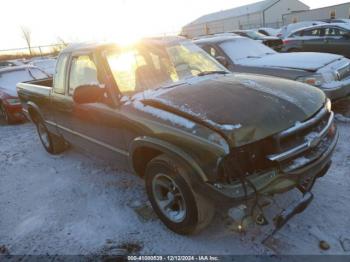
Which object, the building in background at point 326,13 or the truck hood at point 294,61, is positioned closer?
the truck hood at point 294,61

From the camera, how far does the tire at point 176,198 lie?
279 centimetres

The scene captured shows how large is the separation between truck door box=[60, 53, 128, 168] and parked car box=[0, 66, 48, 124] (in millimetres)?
4659

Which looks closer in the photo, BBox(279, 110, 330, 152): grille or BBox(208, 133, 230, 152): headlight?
BBox(208, 133, 230, 152): headlight

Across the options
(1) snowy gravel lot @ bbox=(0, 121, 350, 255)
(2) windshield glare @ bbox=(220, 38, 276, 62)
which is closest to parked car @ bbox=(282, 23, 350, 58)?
(2) windshield glare @ bbox=(220, 38, 276, 62)

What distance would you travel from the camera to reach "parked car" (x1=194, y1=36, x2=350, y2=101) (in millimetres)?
5750

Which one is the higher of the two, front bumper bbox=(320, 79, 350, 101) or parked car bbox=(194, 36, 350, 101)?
parked car bbox=(194, 36, 350, 101)

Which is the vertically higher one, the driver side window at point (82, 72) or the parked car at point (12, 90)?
the driver side window at point (82, 72)

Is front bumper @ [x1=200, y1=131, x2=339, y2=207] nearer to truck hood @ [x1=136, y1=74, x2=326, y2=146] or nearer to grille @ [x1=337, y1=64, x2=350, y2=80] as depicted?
truck hood @ [x1=136, y1=74, x2=326, y2=146]

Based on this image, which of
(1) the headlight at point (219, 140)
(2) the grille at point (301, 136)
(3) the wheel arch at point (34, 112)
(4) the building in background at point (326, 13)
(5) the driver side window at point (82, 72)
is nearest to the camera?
(1) the headlight at point (219, 140)

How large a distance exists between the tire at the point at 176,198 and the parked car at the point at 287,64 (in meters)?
3.50

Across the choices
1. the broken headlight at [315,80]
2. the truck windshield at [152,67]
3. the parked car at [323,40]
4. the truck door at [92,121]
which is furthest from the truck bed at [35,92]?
the parked car at [323,40]

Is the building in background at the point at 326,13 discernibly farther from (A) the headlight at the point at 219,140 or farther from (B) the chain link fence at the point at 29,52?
(A) the headlight at the point at 219,140

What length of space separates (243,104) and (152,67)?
136cm

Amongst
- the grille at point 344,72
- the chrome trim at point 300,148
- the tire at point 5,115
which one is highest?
the chrome trim at point 300,148
